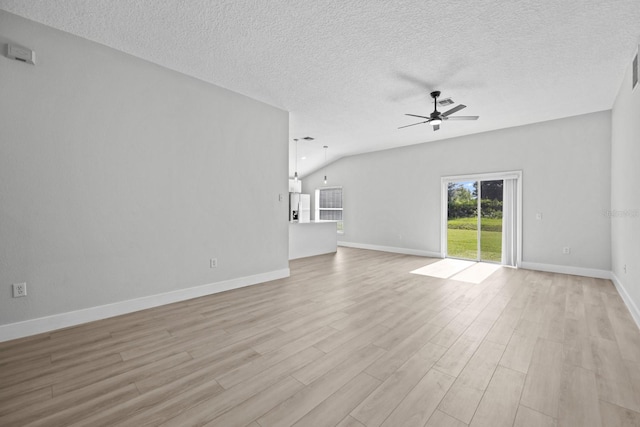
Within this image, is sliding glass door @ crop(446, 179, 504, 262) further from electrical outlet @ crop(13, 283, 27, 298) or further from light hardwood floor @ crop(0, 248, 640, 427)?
electrical outlet @ crop(13, 283, 27, 298)

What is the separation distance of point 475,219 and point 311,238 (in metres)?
3.97

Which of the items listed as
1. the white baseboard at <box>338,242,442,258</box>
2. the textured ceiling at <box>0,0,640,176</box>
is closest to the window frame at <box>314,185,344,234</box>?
the white baseboard at <box>338,242,442,258</box>

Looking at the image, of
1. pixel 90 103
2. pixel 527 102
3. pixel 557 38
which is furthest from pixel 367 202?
pixel 90 103

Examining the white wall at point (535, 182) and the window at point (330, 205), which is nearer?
the white wall at point (535, 182)

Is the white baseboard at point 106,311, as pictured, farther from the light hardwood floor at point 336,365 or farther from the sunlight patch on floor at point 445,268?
the sunlight patch on floor at point 445,268

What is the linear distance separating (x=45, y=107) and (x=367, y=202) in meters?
7.06

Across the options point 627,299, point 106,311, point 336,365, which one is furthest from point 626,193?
point 106,311

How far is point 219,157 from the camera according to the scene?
395 cm

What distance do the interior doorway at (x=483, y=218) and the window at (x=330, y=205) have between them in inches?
137

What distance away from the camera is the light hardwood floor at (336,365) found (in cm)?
160

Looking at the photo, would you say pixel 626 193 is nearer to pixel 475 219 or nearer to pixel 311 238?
pixel 475 219

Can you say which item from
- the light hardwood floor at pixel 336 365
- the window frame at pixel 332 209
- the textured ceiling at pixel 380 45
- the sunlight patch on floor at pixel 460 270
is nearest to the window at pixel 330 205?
the window frame at pixel 332 209

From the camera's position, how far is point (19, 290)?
2518mm

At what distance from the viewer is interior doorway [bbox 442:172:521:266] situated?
5.64 metres
